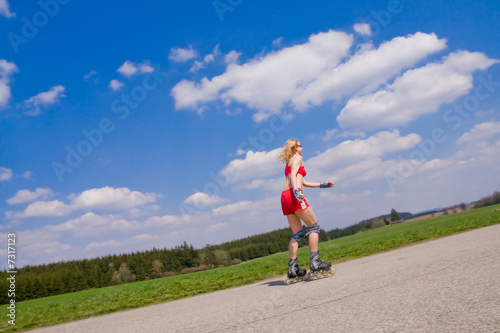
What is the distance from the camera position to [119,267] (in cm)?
11525

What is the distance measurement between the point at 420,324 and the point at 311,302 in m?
1.49

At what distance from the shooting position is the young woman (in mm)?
5699

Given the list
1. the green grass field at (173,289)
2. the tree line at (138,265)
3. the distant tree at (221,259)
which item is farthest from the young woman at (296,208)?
the distant tree at (221,259)

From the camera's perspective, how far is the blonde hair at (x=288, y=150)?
20.6ft

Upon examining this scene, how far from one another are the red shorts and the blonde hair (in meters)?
0.67

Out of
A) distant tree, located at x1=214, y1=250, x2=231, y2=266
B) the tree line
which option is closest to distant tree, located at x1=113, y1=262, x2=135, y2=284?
the tree line

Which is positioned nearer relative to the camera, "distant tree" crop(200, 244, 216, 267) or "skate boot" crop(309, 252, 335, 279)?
"skate boot" crop(309, 252, 335, 279)

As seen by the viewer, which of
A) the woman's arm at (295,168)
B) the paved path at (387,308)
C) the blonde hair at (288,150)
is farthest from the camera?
the blonde hair at (288,150)

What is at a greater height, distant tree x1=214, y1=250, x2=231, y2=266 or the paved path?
distant tree x1=214, y1=250, x2=231, y2=266

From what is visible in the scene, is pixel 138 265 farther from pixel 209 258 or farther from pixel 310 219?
pixel 310 219

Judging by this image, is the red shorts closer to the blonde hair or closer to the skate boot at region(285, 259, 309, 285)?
the blonde hair

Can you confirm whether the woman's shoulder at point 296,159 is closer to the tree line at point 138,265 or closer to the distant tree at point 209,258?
the tree line at point 138,265

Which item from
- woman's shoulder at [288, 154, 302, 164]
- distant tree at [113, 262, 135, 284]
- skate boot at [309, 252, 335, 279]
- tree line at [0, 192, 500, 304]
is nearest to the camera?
skate boot at [309, 252, 335, 279]

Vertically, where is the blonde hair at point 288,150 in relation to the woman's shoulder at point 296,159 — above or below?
above
